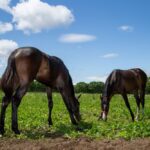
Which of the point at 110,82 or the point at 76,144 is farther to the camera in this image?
the point at 110,82

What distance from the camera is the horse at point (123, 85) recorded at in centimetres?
1526

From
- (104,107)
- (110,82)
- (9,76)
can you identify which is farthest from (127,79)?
(9,76)

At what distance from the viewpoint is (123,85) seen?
16.2 metres

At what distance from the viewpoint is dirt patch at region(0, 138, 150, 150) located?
26.7 feet

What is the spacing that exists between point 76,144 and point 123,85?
8008mm

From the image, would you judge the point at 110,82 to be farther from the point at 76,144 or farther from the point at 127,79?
→ the point at 76,144

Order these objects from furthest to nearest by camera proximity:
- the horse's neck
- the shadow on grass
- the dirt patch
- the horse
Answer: the horse's neck, the horse, the shadow on grass, the dirt patch

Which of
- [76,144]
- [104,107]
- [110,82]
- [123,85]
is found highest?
[110,82]

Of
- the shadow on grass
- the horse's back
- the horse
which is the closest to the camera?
the shadow on grass

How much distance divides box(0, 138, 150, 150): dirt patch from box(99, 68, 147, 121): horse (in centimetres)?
576

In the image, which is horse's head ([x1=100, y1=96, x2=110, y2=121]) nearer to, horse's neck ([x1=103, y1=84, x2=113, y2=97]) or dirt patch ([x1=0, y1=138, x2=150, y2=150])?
horse's neck ([x1=103, y1=84, x2=113, y2=97])

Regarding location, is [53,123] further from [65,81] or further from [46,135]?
[46,135]

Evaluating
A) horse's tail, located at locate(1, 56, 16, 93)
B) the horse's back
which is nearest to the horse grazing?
horse's tail, located at locate(1, 56, 16, 93)

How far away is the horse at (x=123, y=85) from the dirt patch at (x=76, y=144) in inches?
227
